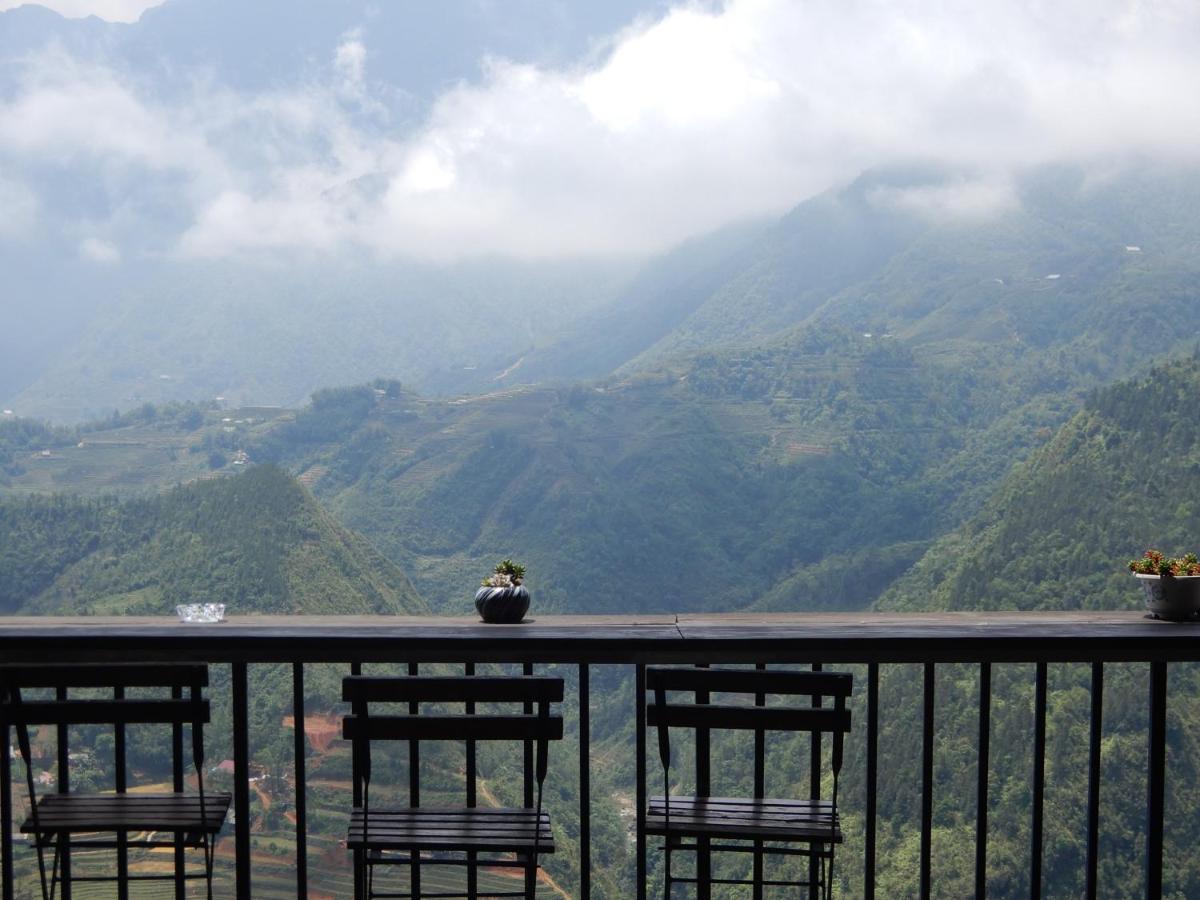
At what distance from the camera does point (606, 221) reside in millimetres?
194125

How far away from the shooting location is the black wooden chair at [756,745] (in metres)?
2.86

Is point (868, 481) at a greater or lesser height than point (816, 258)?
lesser

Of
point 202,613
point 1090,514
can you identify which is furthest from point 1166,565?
point 1090,514

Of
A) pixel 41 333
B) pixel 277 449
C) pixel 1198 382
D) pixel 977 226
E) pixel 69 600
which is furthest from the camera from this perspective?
pixel 41 333

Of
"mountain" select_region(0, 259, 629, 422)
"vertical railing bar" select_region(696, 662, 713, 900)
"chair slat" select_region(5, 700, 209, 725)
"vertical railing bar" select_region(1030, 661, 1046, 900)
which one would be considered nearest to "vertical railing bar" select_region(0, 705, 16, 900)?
"chair slat" select_region(5, 700, 209, 725)

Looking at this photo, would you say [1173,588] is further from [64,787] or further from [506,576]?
[64,787]

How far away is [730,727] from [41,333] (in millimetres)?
170344

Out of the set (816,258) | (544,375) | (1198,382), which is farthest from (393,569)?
(816,258)

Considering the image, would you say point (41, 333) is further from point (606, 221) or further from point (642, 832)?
point (642, 832)

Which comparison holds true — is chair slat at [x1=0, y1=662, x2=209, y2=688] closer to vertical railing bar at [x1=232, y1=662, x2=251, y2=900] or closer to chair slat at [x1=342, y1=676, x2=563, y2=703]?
vertical railing bar at [x1=232, y1=662, x2=251, y2=900]

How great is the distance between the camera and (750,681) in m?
2.89

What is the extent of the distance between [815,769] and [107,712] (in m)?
1.81

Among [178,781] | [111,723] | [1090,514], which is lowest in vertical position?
[1090,514]

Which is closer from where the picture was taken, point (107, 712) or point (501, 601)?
point (107, 712)
